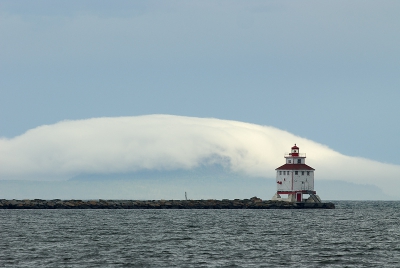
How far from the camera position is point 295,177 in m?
99.4

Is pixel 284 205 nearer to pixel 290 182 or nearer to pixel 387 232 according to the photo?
pixel 290 182

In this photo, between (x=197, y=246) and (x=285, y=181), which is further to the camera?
(x=285, y=181)

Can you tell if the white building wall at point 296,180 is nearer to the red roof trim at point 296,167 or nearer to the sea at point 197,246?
the red roof trim at point 296,167

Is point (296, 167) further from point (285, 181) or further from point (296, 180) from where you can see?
point (285, 181)

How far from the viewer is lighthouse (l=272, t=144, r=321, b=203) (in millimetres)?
99375

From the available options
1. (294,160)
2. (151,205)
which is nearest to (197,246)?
(294,160)

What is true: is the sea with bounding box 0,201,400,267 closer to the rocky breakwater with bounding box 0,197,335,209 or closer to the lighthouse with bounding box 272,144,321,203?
the lighthouse with bounding box 272,144,321,203

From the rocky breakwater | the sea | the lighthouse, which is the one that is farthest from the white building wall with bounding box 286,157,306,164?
the sea

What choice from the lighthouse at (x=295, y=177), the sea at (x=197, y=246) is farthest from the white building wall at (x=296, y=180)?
the sea at (x=197, y=246)

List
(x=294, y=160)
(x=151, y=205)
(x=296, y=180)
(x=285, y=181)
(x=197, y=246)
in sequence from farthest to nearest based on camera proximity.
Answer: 1. (x=151, y=205)
2. (x=285, y=181)
3. (x=294, y=160)
4. (x=296, y=180)
5. (x=197, y=246)

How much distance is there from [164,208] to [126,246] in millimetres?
65508

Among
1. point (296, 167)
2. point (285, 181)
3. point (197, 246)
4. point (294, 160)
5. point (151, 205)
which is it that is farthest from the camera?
point (151, 205)

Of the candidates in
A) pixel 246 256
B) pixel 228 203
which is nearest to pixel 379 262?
pixel 246 256

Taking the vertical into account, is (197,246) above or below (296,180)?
below
